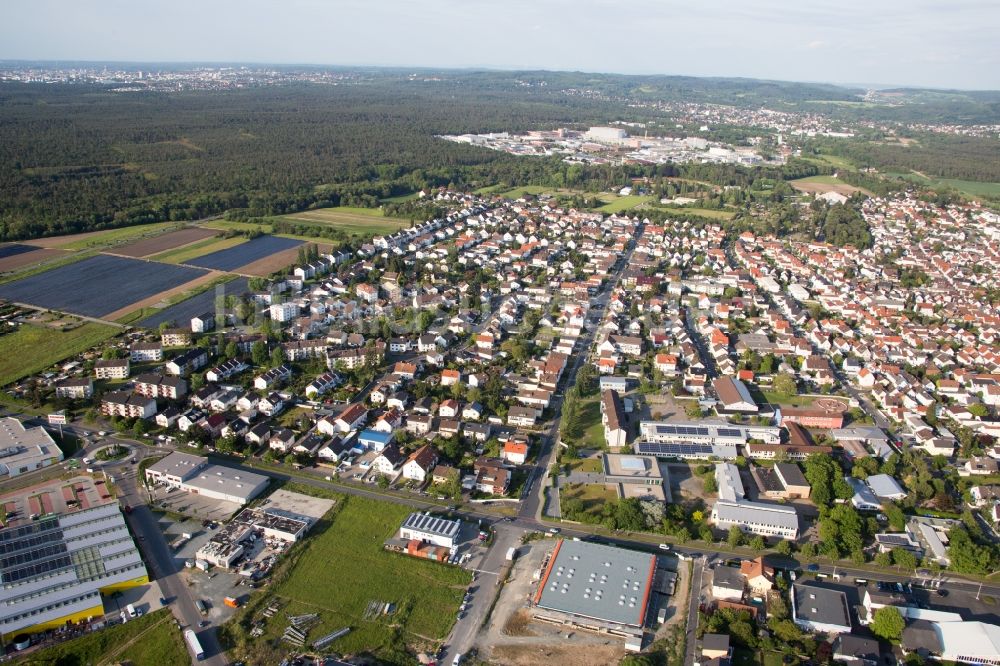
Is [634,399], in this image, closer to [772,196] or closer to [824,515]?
[824,515]

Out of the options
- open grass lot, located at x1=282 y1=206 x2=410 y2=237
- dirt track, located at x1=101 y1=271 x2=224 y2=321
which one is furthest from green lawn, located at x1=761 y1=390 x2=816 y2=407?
open grass lot, located at x1=282 y1=206 x2=410 y2=237

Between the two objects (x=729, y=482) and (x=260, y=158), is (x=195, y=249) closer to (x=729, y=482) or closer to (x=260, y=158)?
(x=260, y=158)

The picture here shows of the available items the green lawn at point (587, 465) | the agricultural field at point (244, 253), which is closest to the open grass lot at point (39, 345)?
the agricultural field at point (244, 253)

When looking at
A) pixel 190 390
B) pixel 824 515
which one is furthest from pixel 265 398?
pixel 824 515

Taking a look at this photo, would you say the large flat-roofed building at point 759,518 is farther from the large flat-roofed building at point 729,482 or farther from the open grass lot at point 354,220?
the open grass lot at point 354,220

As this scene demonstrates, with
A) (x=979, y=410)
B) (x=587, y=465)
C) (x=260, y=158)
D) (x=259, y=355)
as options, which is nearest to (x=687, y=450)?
(x=587, y=465)

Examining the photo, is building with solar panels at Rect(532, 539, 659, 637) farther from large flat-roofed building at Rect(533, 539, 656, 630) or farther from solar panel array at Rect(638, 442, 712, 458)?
solar panel array at Rect(638, 442, 712, 458)
